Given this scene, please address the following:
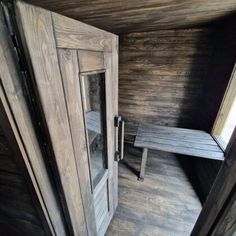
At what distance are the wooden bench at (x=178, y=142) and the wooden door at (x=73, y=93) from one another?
1060 millimetres

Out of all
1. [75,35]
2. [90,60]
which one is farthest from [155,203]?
[75,35]

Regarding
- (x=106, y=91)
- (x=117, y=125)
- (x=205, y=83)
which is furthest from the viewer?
(x=205, y=83)

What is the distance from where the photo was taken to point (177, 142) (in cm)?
217

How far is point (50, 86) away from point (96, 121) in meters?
0.58

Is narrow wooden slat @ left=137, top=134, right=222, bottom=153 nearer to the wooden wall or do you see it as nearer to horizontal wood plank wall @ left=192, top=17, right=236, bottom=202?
horizontal wood plank wall @ left=192, top=17, right=236, bottom=202

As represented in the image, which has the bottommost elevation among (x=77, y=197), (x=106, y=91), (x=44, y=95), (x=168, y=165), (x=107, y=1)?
(x=168, y=165)

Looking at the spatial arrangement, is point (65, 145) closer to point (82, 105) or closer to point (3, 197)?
A: point (82, 105)

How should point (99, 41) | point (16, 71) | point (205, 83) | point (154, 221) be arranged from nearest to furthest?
point (16, 71) < point (99, 41) < point (154, 221) < point (205, 83)

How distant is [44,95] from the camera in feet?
1.86

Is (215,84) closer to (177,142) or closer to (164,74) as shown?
(164,74)

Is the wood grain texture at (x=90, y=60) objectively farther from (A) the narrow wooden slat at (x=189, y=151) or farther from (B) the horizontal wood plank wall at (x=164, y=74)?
(B) the horizontal wood plank wall at (x=164, y=74)

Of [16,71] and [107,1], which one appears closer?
[16,71]

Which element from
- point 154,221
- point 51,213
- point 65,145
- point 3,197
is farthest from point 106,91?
point 154,221

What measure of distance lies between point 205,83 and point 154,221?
2235 mm
